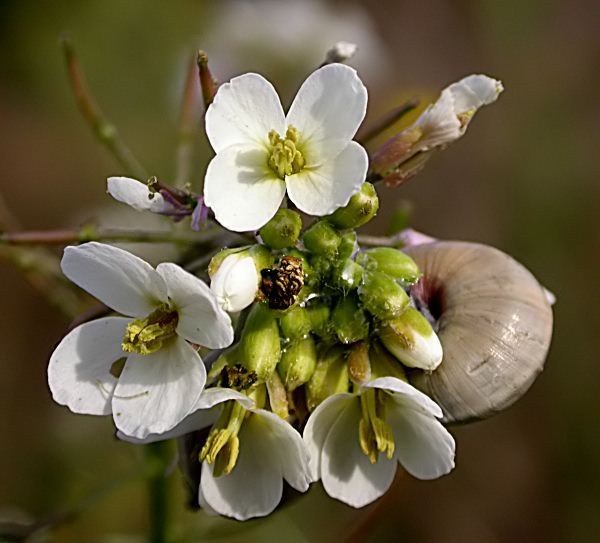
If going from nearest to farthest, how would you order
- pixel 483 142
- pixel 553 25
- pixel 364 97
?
pixel 364 97, pixel 483 142, pixel 553 25

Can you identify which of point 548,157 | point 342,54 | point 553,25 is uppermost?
point 342,54

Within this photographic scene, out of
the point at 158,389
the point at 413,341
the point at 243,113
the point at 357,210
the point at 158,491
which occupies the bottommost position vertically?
the point at 158,491

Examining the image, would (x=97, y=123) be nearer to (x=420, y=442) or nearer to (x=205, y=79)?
(x=205, y=79)

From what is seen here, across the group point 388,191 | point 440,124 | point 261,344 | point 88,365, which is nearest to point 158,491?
point 88,365

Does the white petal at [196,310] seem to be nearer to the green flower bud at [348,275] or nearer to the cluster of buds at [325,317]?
the cluster of buds at [325,317]

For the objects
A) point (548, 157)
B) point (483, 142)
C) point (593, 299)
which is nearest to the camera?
point (593, 299)

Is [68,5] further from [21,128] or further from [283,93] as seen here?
[283,93]

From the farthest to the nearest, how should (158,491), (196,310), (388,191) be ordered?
1. (388,191)
2. (158,491)
3. (196,310)

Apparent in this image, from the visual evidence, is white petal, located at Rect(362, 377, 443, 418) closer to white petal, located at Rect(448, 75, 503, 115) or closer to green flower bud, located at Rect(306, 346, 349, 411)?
green flower bud, located at Rect(306, 346, 349, 411)

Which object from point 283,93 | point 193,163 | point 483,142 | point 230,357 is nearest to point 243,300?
point 230,357
